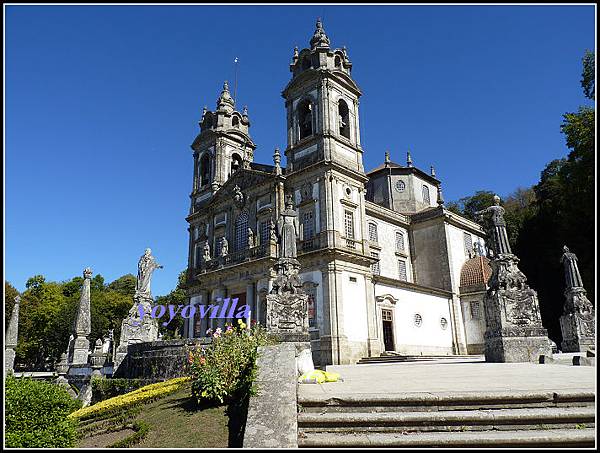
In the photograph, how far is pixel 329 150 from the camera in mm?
29141

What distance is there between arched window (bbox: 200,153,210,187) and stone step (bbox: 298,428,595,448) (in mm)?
37480

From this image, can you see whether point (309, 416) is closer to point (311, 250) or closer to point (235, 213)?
point (311, 250)

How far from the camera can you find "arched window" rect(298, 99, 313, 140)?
32.2 meters

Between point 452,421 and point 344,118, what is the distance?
1149 inches

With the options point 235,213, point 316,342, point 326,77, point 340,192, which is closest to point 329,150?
point 340,192

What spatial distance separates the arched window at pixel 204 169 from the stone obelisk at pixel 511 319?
3177cm

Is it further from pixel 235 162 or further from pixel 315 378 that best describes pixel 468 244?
pixel 315 378

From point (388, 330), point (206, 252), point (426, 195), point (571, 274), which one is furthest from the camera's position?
point (426, 195)

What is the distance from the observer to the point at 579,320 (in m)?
15.6

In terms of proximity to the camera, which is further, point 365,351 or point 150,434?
point 365,351

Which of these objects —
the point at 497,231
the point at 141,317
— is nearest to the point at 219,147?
the point at 141,317

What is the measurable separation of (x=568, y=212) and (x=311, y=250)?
729 inches

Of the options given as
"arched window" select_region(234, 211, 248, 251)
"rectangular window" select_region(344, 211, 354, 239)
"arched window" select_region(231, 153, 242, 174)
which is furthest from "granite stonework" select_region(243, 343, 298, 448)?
"arched window" select_region(231, 153, 242, 174)

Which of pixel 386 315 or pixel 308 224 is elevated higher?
pixel 308 224
